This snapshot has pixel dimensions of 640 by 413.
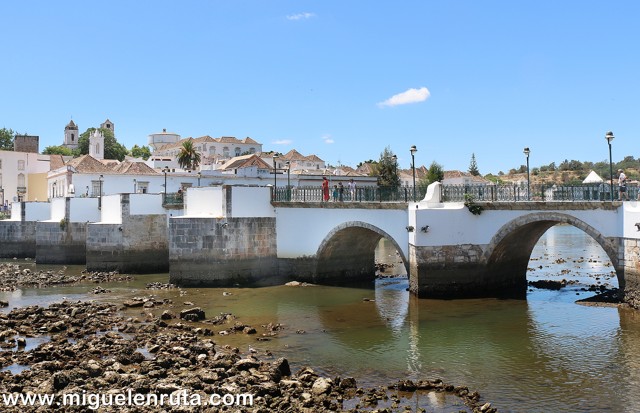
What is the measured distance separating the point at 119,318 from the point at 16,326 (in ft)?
9.33

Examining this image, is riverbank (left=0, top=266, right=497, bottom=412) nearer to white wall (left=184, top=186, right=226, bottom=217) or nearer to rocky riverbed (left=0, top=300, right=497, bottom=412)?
rocky riverbed (left=0, top=300, right=497, bottom=412)

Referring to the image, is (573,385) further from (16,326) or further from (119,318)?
(16,326)

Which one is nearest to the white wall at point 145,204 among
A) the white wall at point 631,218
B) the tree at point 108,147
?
the white wall at point 631,218

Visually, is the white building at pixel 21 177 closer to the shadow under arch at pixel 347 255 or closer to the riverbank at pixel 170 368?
the shadow under arch at pixel 347 255

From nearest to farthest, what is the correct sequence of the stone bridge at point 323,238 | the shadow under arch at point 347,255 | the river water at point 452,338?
1. the river water at point 452,338
2. the stone bridge at point 323,238
3. the shadow under arch at point 347,255

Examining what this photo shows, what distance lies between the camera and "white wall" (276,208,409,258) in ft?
77.9

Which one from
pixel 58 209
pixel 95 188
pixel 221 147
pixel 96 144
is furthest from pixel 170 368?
pixel 221 147

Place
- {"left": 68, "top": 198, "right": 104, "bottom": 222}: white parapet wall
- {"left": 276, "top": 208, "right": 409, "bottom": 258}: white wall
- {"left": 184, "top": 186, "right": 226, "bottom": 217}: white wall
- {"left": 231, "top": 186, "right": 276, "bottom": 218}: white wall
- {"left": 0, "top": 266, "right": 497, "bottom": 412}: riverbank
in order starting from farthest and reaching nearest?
{"left": 68, "top": 198, "right": 104, "bottom": 222}: white parapet wall, {"left": 184, "top": 186, "right": 226, "bottom": 217}: white wall, {"left": 231, "top": 186, "right": 276, "bottom": 218}: white wall, {"left": 276, "top": 208, "right": 409, "bottom": 258}: white wall, {"left": 0, "top": 266, "right": 497, "bottom": 412}: riverbank

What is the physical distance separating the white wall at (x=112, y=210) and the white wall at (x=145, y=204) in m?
0.66

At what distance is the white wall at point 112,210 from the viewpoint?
31.0m

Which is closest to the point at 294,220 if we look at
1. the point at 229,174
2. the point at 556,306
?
the point at 556,306

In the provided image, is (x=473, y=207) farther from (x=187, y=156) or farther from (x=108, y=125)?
(x=108, y=125)

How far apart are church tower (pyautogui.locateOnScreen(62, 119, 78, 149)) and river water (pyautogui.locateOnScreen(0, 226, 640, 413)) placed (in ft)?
259

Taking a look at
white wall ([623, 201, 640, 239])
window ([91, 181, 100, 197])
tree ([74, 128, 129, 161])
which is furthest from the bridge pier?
tree ([74, 128, 129, 161])
